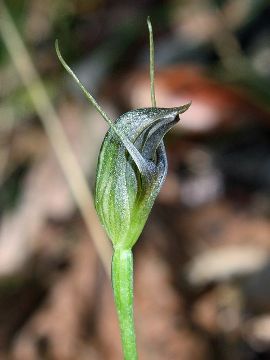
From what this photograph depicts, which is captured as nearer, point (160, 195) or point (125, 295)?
point (125, 295)

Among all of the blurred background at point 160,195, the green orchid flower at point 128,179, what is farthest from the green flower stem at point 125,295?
the blurred background at point 160,195

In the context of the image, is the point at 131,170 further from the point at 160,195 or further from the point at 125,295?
the point at 160,195

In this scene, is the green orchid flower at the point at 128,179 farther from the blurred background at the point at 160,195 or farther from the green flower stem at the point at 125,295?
the blurred background at the point at 160,195

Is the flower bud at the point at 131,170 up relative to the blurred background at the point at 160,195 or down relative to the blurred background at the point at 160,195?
up

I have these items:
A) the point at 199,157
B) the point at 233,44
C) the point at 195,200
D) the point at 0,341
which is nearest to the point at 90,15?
the point at 233,44

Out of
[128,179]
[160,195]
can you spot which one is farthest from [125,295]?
[160,195]

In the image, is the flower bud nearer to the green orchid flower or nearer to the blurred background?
the green orchid flower

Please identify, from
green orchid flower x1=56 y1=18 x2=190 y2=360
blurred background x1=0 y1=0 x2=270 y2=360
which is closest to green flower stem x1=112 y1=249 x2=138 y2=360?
green orchid flower x1=56 y1=18 x2=190 y2=360
